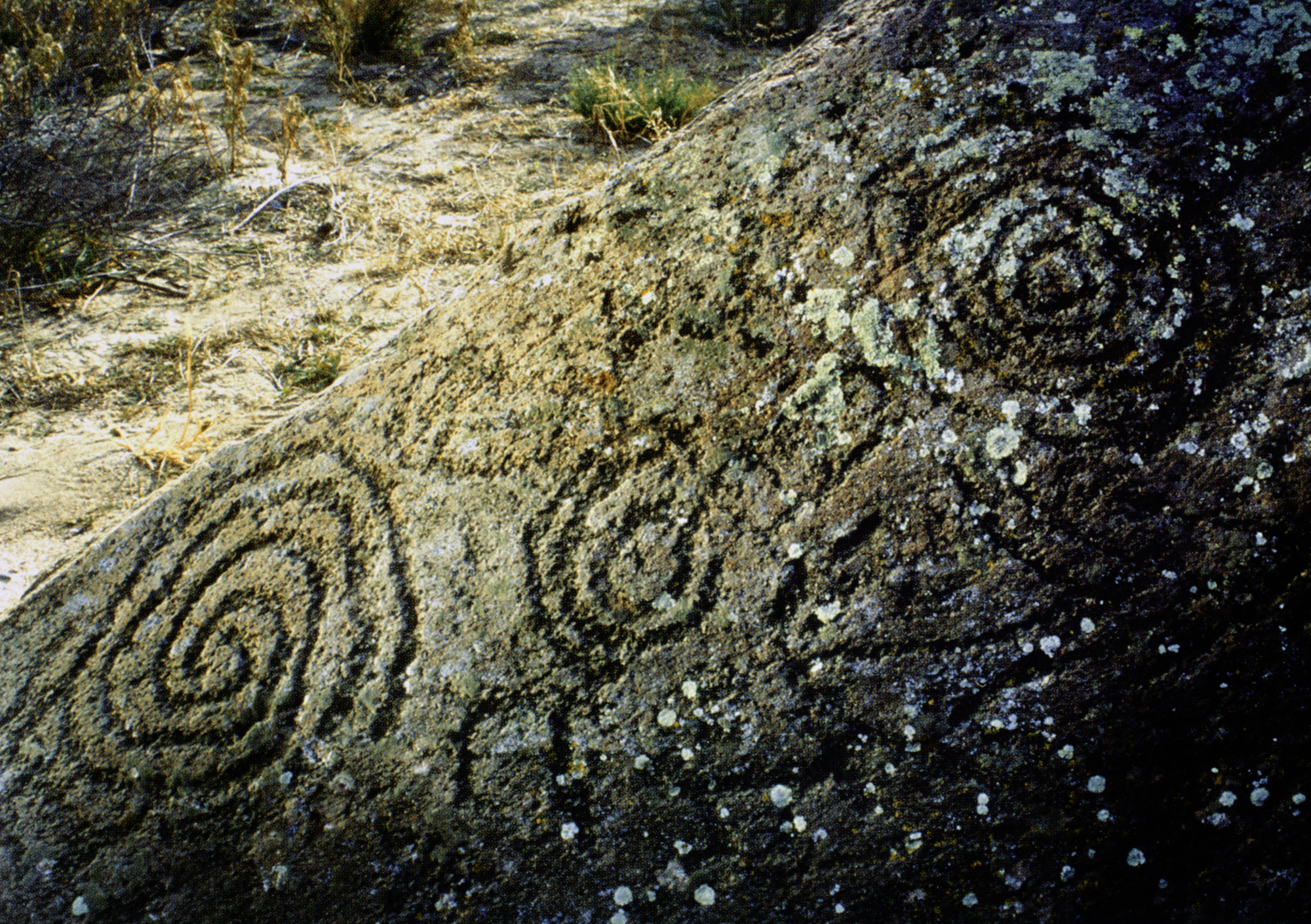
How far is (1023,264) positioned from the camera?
1.18 metres

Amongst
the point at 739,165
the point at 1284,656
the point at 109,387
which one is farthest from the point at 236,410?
the point at 1284,656

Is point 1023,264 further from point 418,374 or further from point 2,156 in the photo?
point 2,156

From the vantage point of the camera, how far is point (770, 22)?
6.59 m

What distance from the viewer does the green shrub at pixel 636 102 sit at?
4.82 meters

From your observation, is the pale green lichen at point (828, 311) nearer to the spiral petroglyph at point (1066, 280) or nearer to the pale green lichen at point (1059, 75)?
the spiral petroglyph at point (1066, 280)

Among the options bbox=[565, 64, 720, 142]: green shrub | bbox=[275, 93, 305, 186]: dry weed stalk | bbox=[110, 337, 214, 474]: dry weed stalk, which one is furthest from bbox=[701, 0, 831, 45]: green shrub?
bbox=[110, 337, 214, 474]: dry weed stalk

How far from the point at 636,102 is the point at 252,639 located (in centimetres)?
407

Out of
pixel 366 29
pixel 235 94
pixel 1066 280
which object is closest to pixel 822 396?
pixel 1066 280

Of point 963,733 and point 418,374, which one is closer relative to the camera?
point 963,733

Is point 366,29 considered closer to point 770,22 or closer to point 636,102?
point 636,102

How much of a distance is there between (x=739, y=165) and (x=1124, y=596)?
841mm

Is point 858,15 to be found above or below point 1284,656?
above

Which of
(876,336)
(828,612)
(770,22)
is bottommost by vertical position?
(770,22)

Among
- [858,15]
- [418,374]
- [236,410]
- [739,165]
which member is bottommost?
[236,410]
